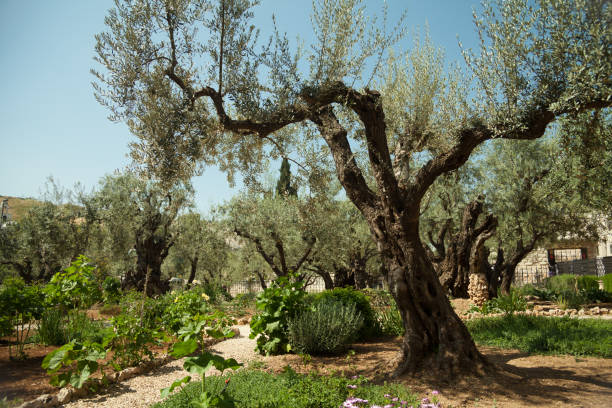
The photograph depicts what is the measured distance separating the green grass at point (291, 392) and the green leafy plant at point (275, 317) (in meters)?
1.87

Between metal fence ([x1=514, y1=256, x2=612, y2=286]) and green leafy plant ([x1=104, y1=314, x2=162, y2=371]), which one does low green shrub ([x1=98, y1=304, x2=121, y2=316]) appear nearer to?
green leafy plant ([x1=104, y1=314, x2=162, y2=371])

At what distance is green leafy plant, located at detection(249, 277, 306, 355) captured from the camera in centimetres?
657

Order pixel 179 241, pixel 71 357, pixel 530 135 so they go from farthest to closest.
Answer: pixel 179 241
pixel 530 135
pixel 71 357

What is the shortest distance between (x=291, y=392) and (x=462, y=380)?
7.69ft

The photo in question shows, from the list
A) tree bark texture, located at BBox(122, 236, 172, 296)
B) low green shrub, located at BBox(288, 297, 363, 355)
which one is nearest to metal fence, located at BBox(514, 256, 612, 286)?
low green shrub, located at BBox(288, 297, 363, 355)

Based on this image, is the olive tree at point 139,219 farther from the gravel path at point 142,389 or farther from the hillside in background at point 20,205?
the gravel path at point 142,389

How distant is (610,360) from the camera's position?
5.60m

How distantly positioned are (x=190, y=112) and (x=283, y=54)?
1.69m

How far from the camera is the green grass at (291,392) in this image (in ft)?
11.4

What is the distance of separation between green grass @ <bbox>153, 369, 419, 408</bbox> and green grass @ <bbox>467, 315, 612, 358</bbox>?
3.42 metres

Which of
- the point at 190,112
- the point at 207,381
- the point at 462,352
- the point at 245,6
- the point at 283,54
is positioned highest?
the point at 245,6

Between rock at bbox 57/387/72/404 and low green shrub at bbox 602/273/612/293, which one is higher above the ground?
low green shrub at bbox 602/273/612/293

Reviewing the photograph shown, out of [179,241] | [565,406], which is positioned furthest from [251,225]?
[565,406]

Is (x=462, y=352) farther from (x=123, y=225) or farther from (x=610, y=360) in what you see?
(x=123, y=225)
